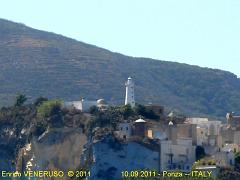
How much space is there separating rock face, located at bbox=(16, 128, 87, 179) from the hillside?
184 feet

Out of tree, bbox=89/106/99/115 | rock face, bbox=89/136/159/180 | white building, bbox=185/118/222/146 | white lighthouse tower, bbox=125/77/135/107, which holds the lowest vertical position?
rock face, bbox=89/136/159/180

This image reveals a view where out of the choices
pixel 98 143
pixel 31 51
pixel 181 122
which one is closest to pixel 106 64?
pixel 31 51

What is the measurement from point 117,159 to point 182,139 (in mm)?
6192

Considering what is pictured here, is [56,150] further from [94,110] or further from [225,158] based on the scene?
[225,158]

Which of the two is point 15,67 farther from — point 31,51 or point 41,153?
point 41,153

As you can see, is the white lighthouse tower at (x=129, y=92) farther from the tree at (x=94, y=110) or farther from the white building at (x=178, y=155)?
the white building at (x=178, y=155)

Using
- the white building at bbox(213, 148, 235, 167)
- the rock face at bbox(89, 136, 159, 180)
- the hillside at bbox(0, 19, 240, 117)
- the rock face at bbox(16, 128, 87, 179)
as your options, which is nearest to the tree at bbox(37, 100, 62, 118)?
the rock face at bbox(16, 128, 87, 179)

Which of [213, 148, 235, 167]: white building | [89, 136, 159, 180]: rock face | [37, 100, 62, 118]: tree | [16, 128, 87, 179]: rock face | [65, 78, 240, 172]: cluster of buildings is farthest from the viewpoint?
[37, 100, 62, 118]: tree

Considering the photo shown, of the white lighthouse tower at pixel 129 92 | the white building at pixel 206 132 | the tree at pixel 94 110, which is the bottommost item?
the white building at pixel 206 132

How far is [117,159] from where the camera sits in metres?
93.8

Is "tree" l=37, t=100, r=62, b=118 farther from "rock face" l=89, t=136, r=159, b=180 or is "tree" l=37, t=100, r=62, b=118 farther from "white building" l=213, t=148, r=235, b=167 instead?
"white building" l=213, t=148, r=235, b=167

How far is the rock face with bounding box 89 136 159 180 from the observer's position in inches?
3671

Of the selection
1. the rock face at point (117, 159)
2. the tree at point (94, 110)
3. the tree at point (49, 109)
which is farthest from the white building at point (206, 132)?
the tree at point (49, 109)

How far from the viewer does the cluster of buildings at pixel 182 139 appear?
9519 cm
